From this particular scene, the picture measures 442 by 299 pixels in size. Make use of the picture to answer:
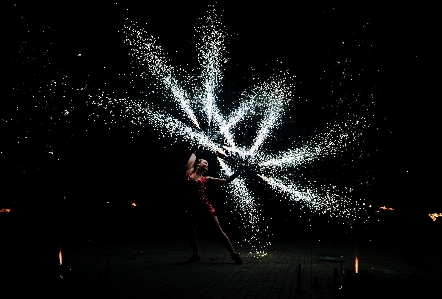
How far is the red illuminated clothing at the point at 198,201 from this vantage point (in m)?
9.77

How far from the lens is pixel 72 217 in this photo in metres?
17.0

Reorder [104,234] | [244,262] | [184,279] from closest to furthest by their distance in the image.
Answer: [184,279]
[244,262]
[104,234]

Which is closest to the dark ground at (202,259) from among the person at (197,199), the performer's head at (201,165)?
the person at (197,199)

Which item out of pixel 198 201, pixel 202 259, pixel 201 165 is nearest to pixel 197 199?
pixel 198 201

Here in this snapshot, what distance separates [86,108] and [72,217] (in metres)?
4.47

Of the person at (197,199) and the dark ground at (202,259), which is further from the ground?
the person at (197,199)

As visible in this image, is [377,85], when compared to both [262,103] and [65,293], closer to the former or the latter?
[262,103]

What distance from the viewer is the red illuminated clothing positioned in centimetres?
977

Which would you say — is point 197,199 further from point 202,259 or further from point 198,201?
point 202,259

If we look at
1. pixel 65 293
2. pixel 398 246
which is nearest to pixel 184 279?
pixel 65 293

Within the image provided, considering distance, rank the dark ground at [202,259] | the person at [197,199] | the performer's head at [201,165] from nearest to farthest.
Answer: the dark ground at [202,259] → the person at [197,199] → the performer's head at [201,165]

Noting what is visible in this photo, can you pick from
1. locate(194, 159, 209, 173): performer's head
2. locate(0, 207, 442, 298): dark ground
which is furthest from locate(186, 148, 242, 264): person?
locate(0, 207, 442, 298): dark ground

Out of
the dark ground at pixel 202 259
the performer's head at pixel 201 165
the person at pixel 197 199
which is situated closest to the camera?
the dark ground at pixel 202 259

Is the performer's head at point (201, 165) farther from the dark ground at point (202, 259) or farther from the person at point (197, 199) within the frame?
the dark ground at point (202, 259)
